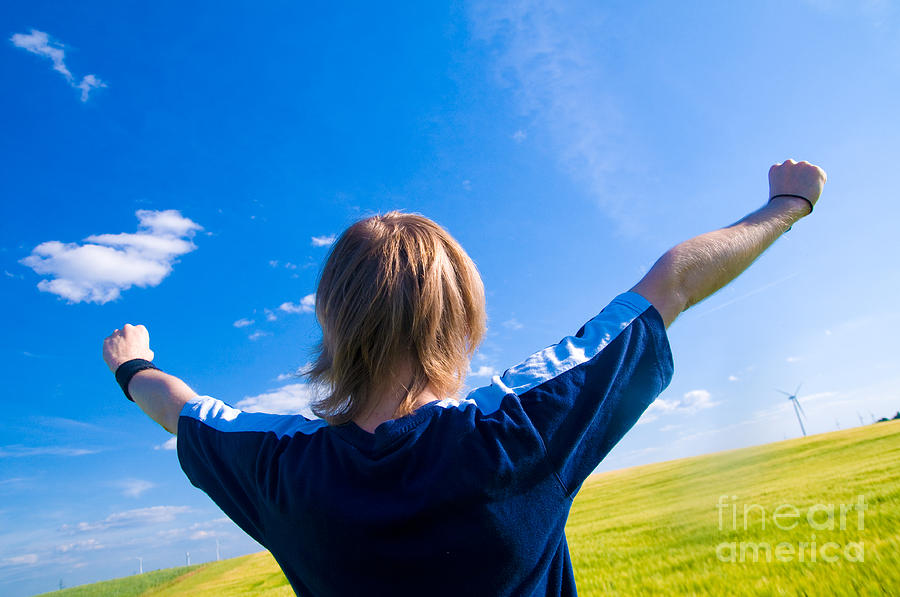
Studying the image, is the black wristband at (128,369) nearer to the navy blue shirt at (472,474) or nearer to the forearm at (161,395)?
the forearm at (161,395)

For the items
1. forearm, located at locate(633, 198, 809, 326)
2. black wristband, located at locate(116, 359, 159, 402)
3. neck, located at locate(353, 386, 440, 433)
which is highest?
black wristband, located at locate(116, 359, 159, 402)

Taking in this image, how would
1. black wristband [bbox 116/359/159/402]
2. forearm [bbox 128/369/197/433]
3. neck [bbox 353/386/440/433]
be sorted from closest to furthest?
neck [bbox 353/386/440/433]
forearm [bbox 128/369/197/433]
black wristband [bbox 116/359/159/402]

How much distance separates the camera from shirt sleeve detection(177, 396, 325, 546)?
46.8 inches

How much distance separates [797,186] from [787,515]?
412 cm

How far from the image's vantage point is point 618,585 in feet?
12.2

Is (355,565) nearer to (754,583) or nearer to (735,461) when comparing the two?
(754,583)

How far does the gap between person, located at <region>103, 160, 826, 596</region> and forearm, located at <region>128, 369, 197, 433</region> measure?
0.05 ft

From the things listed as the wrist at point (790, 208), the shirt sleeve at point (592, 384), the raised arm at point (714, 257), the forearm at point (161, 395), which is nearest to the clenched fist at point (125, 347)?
the forearm at point (161, 395)

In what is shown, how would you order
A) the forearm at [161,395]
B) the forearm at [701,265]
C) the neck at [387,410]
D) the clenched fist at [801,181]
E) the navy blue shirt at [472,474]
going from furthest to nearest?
the forearm at [161,395], the clenched fist at [801,181], the neck at [387,410], the forearm at [701,265], the navy blue shirt at [472,474]

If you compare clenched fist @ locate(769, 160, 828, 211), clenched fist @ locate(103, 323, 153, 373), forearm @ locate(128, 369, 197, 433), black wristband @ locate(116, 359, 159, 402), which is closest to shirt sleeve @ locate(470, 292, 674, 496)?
clenched fist @ locate(769, 160, 828, 211)

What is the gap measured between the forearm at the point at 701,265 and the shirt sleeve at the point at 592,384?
0.18ft

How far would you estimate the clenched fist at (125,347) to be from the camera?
5.60 feet

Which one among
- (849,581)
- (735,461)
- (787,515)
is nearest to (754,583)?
(849,581)

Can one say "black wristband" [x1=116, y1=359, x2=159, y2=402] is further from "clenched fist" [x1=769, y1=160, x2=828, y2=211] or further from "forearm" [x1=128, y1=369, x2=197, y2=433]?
"clenched fist" [x1=769, y1=160, x2=828, y2=211]
